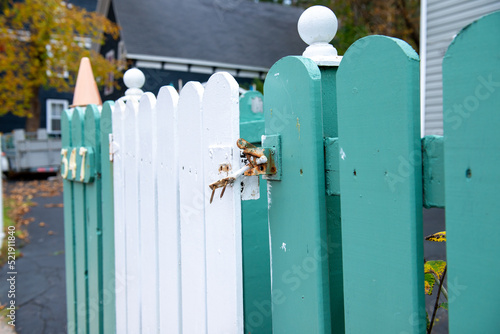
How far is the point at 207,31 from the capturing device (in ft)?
52.0

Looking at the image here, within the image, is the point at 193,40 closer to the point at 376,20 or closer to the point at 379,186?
the point at 376,20

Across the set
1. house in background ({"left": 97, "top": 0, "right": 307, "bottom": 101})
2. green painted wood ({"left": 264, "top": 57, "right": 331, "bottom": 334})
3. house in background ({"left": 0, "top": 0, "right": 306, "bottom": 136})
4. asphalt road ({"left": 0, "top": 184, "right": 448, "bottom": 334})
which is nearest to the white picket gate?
green painted wood ({"left": 264, "top": 57, "right": 331, "bottom": 334})

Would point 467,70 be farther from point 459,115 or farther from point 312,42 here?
point 312,42

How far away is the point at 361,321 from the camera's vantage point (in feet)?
2.85

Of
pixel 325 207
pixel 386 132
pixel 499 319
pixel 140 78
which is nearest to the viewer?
pixel 499 319

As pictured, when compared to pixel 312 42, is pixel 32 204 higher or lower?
lower

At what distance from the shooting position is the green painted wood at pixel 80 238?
7.66 ft

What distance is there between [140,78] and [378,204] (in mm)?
1678

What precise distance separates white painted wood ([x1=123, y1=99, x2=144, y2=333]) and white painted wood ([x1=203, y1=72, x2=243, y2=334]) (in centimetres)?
59

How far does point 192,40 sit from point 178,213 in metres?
14.8

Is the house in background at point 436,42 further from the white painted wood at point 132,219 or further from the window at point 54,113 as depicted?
the window at point 54,113

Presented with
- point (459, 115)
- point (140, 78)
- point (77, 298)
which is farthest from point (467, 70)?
point (77, 298)

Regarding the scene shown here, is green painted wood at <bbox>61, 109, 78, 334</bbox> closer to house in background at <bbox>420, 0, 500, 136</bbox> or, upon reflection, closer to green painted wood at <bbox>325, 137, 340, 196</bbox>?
green painted wood at <bbox>325, 137, 340, 196</bbox>

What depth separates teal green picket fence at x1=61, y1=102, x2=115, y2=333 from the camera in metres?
2.05
